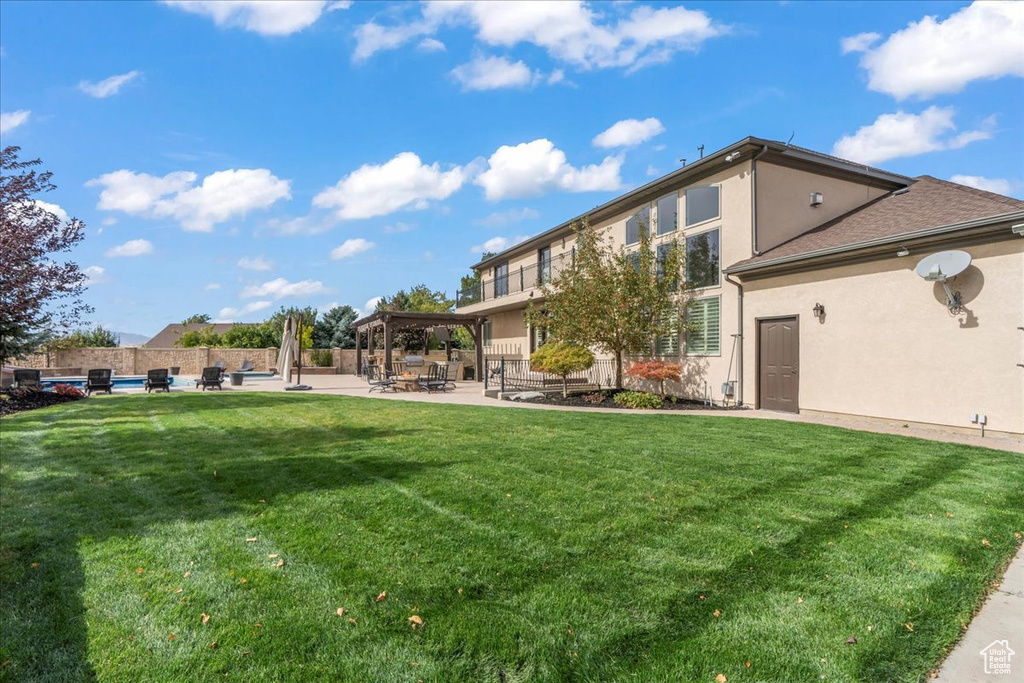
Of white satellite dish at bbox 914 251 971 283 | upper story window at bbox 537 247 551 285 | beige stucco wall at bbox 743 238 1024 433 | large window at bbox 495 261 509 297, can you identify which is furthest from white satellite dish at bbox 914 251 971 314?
large window at bbox 495 261 509 297

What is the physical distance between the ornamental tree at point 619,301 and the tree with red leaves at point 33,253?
11332 mm

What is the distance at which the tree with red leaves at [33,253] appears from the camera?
8774mm

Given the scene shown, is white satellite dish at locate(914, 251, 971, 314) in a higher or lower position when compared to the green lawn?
higher

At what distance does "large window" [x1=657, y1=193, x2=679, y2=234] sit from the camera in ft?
51.3

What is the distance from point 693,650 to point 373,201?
74.7 ft

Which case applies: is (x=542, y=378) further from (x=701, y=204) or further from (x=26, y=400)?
(x=26, y=400)

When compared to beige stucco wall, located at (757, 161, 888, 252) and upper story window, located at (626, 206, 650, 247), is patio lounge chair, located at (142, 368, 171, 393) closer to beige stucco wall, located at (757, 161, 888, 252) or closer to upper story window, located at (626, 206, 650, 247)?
upper story window, located at (626, 206, 650, 247)

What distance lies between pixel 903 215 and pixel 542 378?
1072 centimetres

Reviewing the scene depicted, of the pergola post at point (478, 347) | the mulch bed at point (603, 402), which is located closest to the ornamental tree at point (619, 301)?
the mulch bed at point (603, 402)

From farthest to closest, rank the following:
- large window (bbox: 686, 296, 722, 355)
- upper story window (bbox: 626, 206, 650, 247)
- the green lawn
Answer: upper story window (bbox: 626, 206, 650, 247) < large window (bbox: 686, 296, 722, 355) < the green lawn

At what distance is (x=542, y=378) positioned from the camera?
18.1m

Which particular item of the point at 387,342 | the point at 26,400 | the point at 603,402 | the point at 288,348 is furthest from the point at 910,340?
the point at 26,400

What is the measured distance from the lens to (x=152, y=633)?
2.70 m

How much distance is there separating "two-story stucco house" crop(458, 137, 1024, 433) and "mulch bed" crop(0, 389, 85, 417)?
1646 cm
